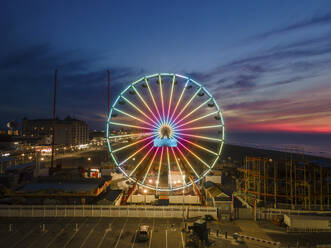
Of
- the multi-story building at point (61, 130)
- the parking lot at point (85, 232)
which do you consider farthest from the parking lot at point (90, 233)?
the multi-story building at point (61, 130)

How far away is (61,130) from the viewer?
129750 mm

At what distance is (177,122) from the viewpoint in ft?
79.2

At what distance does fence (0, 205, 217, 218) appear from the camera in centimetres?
2147

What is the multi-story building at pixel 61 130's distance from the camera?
425 ft

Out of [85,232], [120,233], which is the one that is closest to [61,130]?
[85,232]

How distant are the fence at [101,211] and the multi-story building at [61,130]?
309ft

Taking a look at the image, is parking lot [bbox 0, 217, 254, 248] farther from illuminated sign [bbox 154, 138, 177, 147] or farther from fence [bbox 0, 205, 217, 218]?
illuminated sign [bbox 154, 138, 177, 147]

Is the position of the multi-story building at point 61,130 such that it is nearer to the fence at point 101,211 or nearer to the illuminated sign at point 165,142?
the fence at point 101,211

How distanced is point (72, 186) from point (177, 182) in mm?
14915

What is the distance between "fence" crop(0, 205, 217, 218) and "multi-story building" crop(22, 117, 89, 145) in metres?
94.1

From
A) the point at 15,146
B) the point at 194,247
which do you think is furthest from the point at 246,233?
the point at 15,146

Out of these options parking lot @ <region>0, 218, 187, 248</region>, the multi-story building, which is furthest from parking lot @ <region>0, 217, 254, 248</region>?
the multi-story building

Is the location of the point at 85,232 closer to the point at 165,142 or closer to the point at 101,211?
the point at 101,211

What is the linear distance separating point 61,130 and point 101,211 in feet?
391
